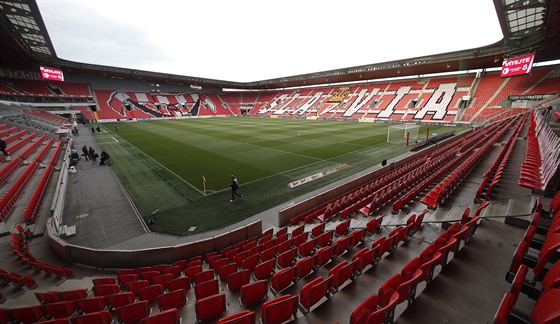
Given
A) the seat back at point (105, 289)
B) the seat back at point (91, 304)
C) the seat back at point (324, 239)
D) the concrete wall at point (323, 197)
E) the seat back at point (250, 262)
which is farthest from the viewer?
the concrete wall at point (323, 197)

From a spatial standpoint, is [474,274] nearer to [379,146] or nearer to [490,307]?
[490,307]

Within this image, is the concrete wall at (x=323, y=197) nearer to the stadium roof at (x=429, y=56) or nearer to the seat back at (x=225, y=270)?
the seat back at (x=225, y=270)

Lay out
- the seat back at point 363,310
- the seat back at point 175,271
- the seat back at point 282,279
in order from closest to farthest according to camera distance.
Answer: the seat back at point 363,310, the seat back at point 282,279, the seat back at point 175,271

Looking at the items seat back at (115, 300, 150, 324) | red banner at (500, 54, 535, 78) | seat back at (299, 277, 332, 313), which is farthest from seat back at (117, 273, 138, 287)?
red banner at (500, 54, 535, 78)

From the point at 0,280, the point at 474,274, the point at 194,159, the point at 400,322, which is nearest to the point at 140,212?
the point at 0,280

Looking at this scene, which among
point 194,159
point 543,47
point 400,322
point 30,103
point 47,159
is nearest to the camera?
point 400,322

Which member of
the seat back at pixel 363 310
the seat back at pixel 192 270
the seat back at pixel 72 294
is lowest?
the seat back at pixel 192 270

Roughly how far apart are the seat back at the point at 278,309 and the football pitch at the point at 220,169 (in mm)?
6021

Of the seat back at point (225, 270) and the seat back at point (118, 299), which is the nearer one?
the seat back at point (118, 299)

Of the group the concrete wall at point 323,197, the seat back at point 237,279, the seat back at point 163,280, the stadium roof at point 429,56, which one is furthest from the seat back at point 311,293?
the stadium roof at point 429,56

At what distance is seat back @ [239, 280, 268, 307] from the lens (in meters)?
3.59

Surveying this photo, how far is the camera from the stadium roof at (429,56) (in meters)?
16.7

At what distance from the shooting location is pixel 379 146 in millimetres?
21453

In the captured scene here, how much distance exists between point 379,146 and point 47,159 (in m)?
26.4
